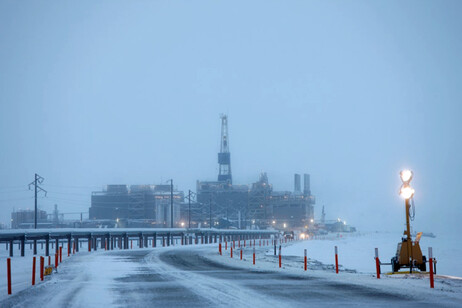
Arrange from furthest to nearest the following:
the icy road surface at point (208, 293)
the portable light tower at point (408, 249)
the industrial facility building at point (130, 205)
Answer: the industrial facility building at point (130, 205) → the portable light tower at point (408, 249) → the icy road surface at point (208, 293)

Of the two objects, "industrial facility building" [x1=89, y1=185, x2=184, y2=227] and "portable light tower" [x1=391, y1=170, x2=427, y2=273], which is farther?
"industrial facility building" [x1=89, y1=185, x2=184, y2=227]

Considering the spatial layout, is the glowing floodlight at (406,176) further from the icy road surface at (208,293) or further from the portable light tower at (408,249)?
the icy road surface at (208,293)

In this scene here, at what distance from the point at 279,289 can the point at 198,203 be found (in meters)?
175

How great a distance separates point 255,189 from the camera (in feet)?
655

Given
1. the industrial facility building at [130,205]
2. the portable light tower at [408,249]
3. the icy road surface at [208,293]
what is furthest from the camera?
the industrial facility building at [130,205]

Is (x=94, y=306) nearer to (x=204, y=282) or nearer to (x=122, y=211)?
(x=204, y=282)

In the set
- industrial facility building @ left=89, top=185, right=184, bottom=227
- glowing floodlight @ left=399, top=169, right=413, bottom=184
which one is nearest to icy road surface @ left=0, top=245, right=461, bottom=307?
glowing floodlight @ left=399, top=169, right=413, bottom=184

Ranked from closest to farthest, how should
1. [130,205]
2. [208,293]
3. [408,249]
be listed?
[208,293], [408,249], [130,205]

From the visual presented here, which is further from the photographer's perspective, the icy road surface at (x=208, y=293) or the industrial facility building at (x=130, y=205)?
the industrial facility building at (x=130, y=205)

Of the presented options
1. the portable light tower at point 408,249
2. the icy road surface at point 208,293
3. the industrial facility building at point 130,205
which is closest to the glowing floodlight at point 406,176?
the portable light tower at point 408,249

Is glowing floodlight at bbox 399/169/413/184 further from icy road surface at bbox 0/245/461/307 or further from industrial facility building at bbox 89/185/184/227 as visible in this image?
industrial facility building at bbox 89/185/184/227

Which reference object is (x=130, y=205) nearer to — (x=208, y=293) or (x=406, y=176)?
(x=406, y=176)

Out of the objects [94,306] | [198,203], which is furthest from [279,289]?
[198,203]

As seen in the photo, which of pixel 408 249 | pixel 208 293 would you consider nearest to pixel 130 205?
pixel 408 249
